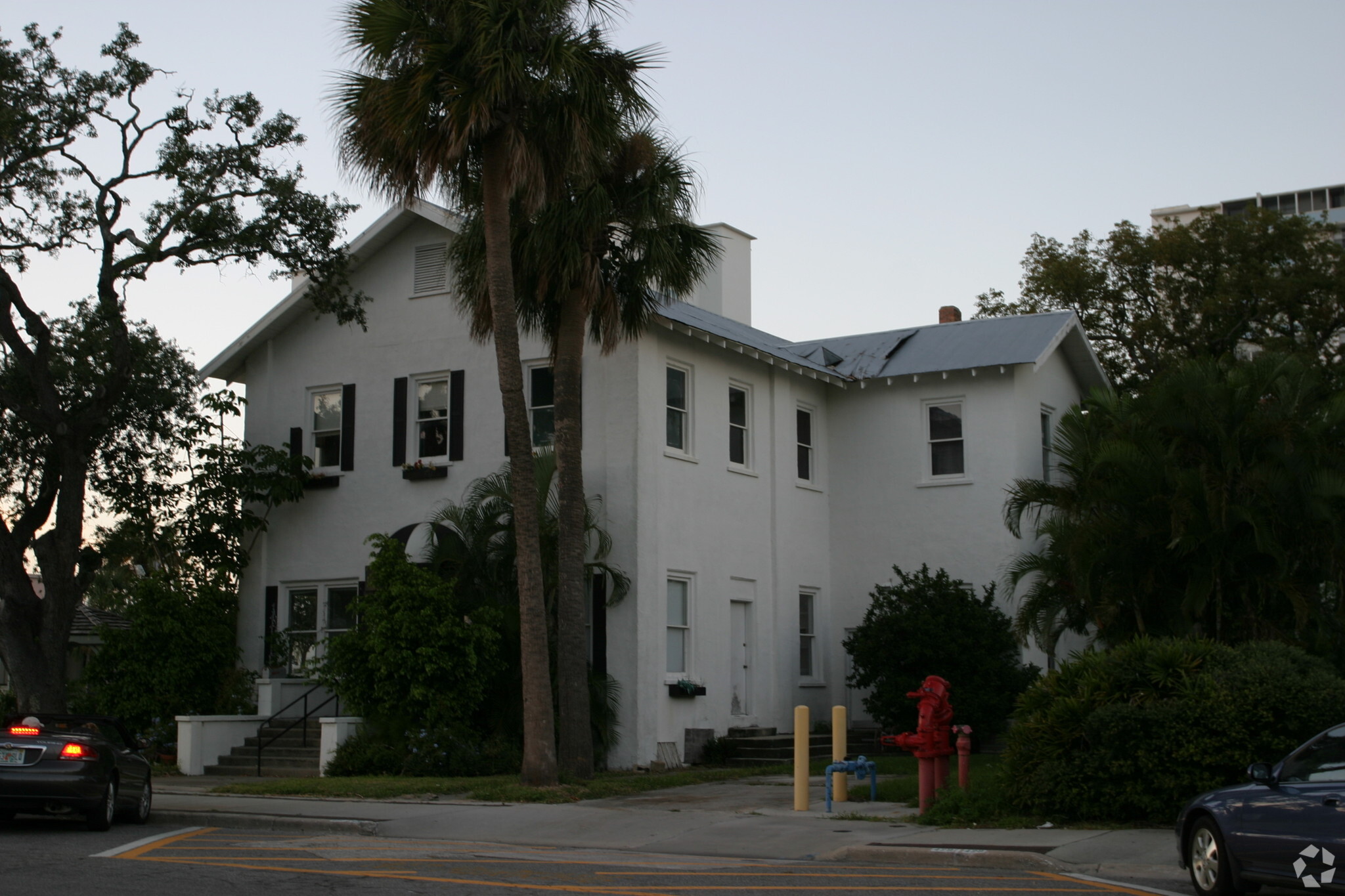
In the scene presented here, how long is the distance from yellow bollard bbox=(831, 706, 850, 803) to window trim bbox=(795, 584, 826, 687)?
28.2 ft

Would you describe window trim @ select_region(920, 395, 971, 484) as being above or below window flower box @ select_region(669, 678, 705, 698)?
above

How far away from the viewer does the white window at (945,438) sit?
25641 mm

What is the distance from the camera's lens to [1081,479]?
20.8 metres

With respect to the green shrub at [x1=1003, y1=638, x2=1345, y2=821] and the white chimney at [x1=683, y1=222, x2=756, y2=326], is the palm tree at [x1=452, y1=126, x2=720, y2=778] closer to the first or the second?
the green shrub at [x1=1003, y1=638, x2=1345, y2=821]

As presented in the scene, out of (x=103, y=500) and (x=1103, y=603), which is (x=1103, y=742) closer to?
A: (x=1103, y=603)

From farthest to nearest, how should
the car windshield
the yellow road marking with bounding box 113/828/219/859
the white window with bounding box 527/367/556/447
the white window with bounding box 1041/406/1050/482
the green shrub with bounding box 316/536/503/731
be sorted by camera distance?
1. the white window with bounding box 1041/406/1050/482
2. the white window with bounding box 527/367/556/447
3. the green shrub with bounding box 316/536/503/731
4. the yellow road marking with bounding box 113/828/219/859
5. the car windshield

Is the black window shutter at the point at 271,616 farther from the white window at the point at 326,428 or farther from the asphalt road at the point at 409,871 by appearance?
the asphalt road at the point at 409,871

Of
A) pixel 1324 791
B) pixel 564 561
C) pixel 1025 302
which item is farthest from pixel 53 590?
pixel 1025 302

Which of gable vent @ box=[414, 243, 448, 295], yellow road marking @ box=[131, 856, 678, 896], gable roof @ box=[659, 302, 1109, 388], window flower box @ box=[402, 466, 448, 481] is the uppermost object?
gable vent @ box=[414, 243, 448, 295]

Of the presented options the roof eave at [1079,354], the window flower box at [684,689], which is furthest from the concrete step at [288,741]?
the roof eave at [1079,354]

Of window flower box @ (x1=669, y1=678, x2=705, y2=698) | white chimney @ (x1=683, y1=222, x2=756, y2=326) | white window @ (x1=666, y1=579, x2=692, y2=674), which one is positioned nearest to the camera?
window flower box @ (x1=669, y1=678, x2=705, y2=698)

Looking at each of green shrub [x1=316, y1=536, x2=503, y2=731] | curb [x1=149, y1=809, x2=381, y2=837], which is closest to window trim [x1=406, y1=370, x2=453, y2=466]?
green shrub [x1=316, y1=536, x2=503, y2=731]

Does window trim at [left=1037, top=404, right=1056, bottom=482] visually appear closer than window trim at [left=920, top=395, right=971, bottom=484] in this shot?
No

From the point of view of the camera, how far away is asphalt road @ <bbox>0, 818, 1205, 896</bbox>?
33.0 feet
